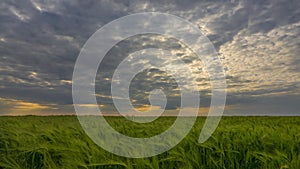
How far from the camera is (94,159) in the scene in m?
3.46

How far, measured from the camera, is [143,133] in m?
5.57

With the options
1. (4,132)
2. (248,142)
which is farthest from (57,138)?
(248,142)

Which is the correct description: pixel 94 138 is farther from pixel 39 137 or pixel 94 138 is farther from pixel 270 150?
pixel 270 150

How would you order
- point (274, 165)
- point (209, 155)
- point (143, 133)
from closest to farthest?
1. point (274, 165)
2. point (209, 155)
3. point (143, 133)

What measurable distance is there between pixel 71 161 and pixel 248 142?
2.85 m

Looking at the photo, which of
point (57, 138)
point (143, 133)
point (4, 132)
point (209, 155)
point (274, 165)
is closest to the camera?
point (274, 165)

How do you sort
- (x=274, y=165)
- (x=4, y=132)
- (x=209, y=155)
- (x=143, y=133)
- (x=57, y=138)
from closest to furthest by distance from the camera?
(x=274, y=165) → (x=209, y=155) → (x=57, y=138) → (x=4, y=132) → (x=143, y=133)

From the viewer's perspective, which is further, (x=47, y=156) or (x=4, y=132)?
(x=4, y=132)

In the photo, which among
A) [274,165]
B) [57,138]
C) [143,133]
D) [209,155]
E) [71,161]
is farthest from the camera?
[143,133]

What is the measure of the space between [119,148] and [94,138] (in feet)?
3.09

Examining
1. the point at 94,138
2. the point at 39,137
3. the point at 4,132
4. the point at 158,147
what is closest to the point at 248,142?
the point at 158,147

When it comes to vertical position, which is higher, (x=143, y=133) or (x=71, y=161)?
(x=143, y=133)

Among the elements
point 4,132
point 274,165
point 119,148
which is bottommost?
point 274,165

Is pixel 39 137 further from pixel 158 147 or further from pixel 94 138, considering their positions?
pixel 158 147
